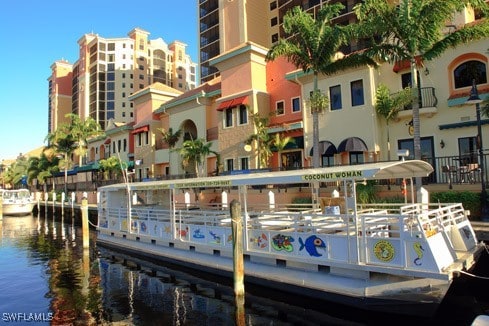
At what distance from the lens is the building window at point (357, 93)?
2345 cm

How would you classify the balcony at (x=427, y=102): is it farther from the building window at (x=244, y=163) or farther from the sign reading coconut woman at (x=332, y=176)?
the sign reading coconut woman at (x=332, y=176)

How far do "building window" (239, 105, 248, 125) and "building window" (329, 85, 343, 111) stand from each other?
25.0 ft

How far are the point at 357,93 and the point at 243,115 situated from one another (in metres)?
10.00

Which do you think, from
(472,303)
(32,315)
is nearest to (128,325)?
(32,315)

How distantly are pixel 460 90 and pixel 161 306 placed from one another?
62.2 ft

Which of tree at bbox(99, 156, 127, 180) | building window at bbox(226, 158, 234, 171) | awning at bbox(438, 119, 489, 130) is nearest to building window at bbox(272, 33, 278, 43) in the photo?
tree at bbox(99, 156, 127, 180)

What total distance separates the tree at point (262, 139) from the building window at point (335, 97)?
217 inches

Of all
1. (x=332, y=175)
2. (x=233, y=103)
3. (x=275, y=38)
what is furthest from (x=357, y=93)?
(x=275, y=38)

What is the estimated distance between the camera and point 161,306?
11422mm

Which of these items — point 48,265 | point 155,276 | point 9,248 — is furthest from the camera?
point 9,248

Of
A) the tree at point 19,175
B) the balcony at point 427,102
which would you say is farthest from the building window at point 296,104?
the tree at point 19,175

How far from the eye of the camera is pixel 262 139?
28109mm

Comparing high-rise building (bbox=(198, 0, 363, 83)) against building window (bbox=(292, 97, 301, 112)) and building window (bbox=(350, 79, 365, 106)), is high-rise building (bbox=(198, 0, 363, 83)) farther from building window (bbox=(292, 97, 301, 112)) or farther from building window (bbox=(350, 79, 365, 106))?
building window (bbox=(350, 79, 365, 106))

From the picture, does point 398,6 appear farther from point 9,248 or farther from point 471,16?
point 9,248
